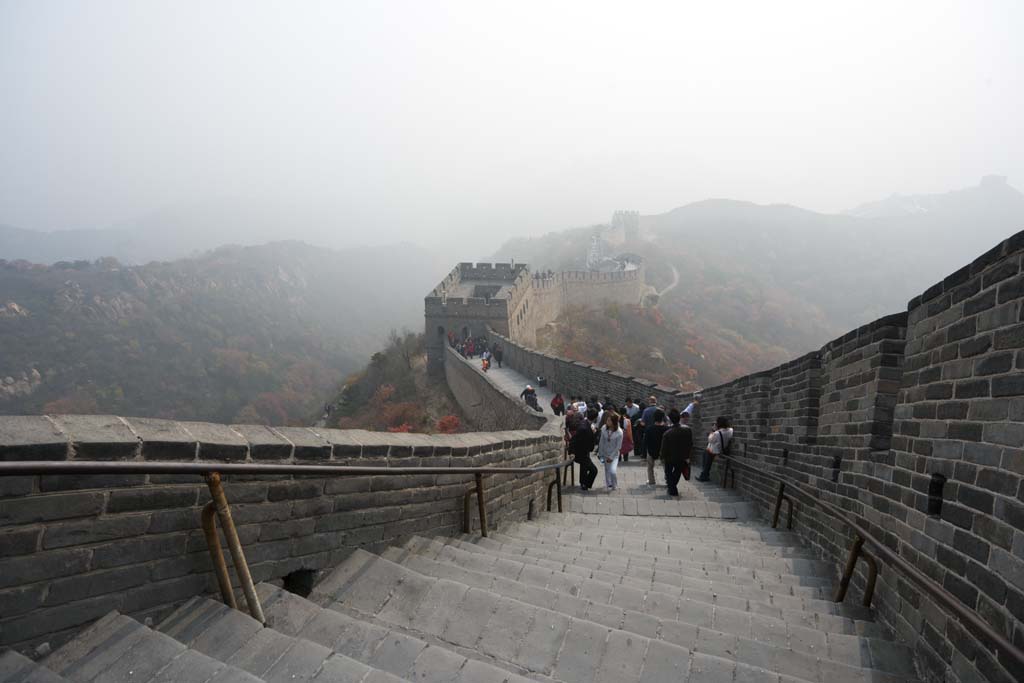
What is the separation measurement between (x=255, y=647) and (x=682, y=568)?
3.22 metres

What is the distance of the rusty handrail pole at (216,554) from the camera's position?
105 inches

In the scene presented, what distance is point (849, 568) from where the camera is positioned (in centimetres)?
377

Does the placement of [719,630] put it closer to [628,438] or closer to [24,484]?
[24,484]

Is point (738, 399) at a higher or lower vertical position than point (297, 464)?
higher

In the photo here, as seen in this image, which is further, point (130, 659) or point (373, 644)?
point (373, 644)

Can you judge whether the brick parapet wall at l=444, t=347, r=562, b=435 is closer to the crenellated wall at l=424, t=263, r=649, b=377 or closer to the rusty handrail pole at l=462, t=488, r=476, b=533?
the crenellated wall at l=424, t=263, r=649, b=377

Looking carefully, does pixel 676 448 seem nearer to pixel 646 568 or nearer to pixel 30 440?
pixel 646 568

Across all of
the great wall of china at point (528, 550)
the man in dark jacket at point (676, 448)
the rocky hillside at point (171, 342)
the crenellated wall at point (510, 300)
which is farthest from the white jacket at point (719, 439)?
the rocky hillside at point (171, 342)

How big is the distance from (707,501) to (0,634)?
771 cm

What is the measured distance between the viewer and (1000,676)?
2303 mm

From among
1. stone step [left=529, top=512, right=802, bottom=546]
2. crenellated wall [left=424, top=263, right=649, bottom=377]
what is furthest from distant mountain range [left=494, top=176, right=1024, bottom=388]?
stone step [left=529, top=512, right=802, bottom=546]

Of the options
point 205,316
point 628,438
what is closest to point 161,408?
point 205,316

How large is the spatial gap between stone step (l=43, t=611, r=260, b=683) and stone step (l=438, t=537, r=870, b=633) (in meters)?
1.77

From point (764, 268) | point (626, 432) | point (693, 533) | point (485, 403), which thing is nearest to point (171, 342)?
point (485, 403)
